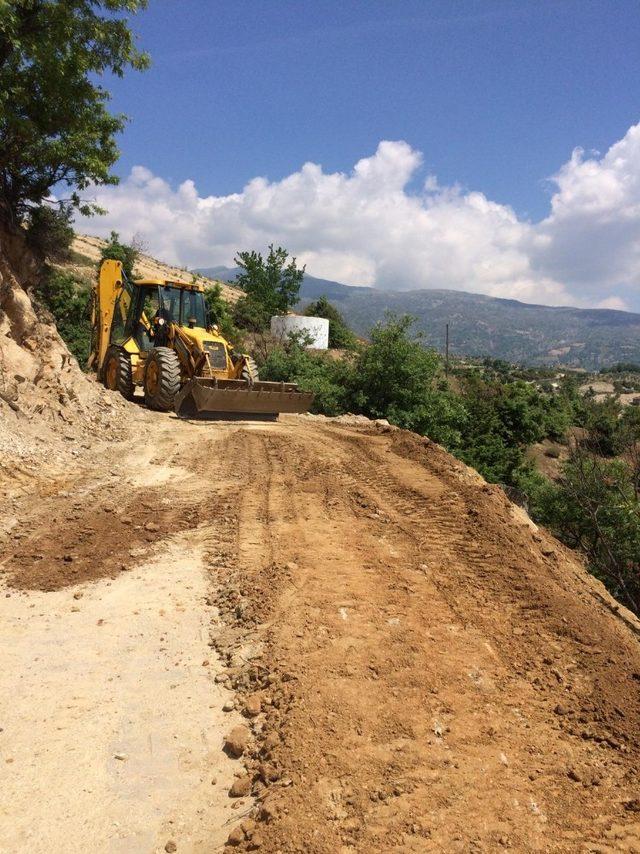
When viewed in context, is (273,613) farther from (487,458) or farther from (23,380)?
(487,458)

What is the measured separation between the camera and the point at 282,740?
322cm

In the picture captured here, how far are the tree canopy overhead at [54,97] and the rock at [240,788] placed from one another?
11447 mm

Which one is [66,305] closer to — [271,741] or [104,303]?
[104,303]

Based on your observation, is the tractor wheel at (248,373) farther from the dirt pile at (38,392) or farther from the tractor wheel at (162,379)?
the dirt pile at (38,392)

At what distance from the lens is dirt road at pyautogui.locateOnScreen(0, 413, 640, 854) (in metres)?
2.80

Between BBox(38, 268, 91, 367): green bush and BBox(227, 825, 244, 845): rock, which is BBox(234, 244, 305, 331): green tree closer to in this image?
BBox(38, 268, 91, 367): green bush

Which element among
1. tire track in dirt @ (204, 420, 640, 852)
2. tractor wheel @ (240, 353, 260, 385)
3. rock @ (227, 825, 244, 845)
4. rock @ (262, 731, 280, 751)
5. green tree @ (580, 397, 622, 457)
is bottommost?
green tree @ (580, 397, 622, 457)

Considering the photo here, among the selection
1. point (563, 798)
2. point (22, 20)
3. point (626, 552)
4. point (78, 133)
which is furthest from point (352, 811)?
point (78, 133)

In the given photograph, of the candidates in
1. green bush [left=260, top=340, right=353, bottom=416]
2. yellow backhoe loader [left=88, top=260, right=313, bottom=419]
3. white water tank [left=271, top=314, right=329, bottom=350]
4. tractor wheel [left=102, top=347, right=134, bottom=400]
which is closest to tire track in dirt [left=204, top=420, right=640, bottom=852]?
yellow backhoe loader [left=88, top=260, right=313, bottom=419]

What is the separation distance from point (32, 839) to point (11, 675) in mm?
1324

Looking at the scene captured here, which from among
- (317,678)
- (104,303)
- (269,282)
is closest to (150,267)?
(269,282)

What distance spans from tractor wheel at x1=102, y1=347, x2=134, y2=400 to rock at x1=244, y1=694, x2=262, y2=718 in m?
11.2

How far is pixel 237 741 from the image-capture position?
10.8 ft

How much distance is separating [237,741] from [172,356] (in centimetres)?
1051
